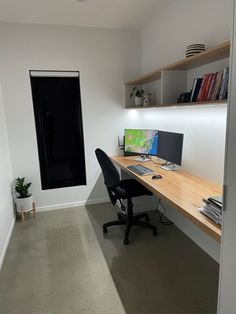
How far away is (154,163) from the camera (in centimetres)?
305

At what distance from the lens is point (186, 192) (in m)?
1.95

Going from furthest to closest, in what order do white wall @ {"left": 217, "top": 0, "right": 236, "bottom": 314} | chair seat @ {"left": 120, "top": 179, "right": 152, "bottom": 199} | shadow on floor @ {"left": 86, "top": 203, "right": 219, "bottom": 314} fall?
chair seat @ {"left": 120, "top": 179, "right": 152, "bottom": 199} < shadow on floor @ {"left": 86, "top": 203, "right": 219, "bottom": 314} < white wall @ {"left": 217, "top": 0, "right": 236, "bottom": 314}

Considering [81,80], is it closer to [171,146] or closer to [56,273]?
[171,146]

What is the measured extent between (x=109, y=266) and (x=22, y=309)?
2.59ft

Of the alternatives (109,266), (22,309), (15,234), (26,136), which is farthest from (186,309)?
(26,136)

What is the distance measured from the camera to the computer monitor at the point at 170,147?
2.46 meters

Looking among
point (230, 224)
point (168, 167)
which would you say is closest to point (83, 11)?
point (168, 167)

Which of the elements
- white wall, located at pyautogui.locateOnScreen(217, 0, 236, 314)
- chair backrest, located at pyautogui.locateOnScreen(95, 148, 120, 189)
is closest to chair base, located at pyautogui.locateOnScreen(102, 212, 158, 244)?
chair backrest, located at pyautogui.locateOnScreen(95, 148, 120, 189)

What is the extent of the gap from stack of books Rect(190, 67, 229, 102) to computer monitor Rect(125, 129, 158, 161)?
3.35 ft

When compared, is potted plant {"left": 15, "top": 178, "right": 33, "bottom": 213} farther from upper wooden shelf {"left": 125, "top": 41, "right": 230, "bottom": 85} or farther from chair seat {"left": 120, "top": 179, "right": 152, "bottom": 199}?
upper wooden shelf {"left": 125, "top": 41, "right": 230, "bottom": 85}

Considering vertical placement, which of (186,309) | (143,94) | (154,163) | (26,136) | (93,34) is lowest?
(186,309)

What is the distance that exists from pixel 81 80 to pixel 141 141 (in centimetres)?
128

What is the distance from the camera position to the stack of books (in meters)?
1.68

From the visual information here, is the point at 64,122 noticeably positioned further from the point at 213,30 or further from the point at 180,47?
the point at 213,30
